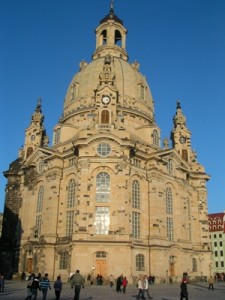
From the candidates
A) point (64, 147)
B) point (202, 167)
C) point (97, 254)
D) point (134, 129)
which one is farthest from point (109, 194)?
point (202, 167)

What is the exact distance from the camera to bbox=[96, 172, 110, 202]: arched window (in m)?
47.3

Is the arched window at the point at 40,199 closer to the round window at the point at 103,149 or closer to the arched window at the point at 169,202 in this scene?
the round window at the point at 103,149

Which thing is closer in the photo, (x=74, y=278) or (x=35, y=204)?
(x=74, y=278)

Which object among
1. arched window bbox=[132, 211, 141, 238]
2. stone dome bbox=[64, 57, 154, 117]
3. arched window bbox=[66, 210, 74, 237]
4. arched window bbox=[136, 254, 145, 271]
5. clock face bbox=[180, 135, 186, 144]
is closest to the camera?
arched window bbox=[136, 254, 145, 271]

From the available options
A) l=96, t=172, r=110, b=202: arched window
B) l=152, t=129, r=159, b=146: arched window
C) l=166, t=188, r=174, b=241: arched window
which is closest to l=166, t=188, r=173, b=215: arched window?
l=166, t=188, r=174, b=241: arched window

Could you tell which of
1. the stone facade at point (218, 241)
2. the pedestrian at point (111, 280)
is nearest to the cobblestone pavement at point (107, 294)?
the pedestrian at point (111, 280)

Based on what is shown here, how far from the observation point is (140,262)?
4744cm

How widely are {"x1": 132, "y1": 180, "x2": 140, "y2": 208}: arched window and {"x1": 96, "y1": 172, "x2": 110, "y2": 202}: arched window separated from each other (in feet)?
15.3

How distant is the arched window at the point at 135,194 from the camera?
50.2 m

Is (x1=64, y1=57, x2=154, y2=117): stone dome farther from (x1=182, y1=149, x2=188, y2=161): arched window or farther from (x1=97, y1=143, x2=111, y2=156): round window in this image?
(x1=97, y1=143, x2=111, y2=156): round window

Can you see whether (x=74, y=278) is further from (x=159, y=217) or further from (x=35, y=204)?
(x=35, y=204)

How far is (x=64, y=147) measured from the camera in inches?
2287

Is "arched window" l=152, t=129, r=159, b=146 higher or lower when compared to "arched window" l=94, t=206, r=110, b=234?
higher

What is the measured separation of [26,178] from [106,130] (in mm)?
19064
